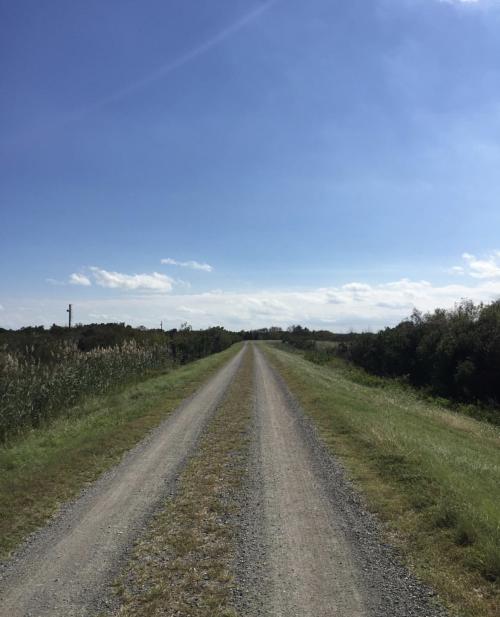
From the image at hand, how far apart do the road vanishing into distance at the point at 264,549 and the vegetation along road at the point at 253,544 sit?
0.06 feet

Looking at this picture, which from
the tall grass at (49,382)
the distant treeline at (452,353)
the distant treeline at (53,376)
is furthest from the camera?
the distant treeline at (452,353)

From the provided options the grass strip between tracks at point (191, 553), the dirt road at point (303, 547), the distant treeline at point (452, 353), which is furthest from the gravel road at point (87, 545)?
the distant treeline at point (452, 353)

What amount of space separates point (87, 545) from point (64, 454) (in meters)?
4.74

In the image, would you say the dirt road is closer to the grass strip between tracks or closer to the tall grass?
the grass strip between tracks

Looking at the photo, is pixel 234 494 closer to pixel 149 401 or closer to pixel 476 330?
pixel 149 401

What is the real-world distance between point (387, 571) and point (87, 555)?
3.20m

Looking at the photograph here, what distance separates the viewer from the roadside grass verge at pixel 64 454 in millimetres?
6477

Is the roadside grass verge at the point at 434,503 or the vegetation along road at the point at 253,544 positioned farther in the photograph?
the roadside grass verge at the point at 434,503

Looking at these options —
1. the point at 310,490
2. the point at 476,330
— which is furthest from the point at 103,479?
the point at 476,330

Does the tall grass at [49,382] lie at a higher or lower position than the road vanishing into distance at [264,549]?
higher

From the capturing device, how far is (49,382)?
15.1 m

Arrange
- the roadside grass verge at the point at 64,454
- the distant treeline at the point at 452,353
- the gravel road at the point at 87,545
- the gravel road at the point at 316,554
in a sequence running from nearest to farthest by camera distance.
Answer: the gravel road at the point at 316,554
the gravel road at the point at 87,545
the roadside grass verge at the point at 64,454
the distant treeline at the point at 452,353

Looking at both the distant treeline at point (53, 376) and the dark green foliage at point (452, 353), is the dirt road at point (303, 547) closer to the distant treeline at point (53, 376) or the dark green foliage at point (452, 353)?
the distant treeline at point (53, 376)

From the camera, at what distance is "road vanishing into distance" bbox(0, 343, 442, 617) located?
163 inches
